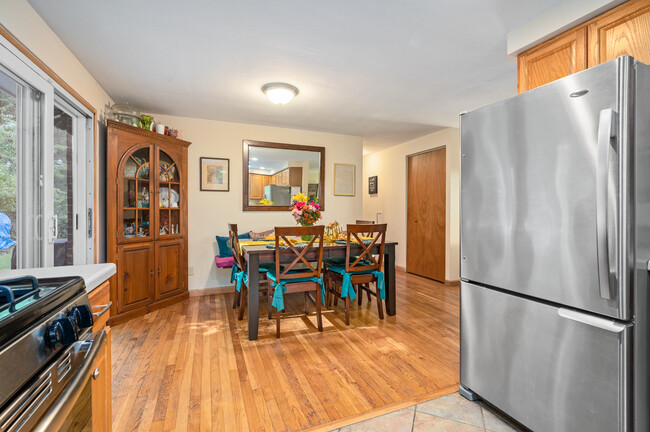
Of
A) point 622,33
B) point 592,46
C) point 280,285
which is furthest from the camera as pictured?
point 280,285

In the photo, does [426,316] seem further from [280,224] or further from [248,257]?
[280,224]

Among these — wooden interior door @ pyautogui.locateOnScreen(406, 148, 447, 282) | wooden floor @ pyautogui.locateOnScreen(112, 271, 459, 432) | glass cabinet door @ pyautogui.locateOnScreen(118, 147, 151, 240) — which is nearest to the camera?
wooden floor @ pyautogui.locateOnScreen(112, 271, 459, 432)

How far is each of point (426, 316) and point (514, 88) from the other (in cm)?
254

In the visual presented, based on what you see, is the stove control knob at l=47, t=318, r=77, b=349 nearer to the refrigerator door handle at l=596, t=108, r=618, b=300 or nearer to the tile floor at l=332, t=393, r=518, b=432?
the tile floor at l=332, t=393, r=518, b=432

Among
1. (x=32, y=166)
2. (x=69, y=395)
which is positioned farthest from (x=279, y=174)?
(x=69, y=395)

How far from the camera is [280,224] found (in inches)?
178

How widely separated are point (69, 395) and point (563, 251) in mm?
1739

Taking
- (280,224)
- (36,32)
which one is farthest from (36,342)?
(280,224)

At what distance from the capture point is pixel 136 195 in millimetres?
3258

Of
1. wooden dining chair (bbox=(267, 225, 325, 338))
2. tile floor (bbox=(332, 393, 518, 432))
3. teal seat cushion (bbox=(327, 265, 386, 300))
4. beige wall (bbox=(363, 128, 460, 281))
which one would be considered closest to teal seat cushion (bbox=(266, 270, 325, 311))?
wooden dining chair (bbox=(267, 225, 325, 338))

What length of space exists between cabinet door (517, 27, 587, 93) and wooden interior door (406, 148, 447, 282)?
104 inches

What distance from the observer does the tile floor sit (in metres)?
1.56

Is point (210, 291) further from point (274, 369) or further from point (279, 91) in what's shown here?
point (279, 91)

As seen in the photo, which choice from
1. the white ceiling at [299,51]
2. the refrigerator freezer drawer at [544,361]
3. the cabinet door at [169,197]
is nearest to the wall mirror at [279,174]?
the white ceiling at [299,51]
